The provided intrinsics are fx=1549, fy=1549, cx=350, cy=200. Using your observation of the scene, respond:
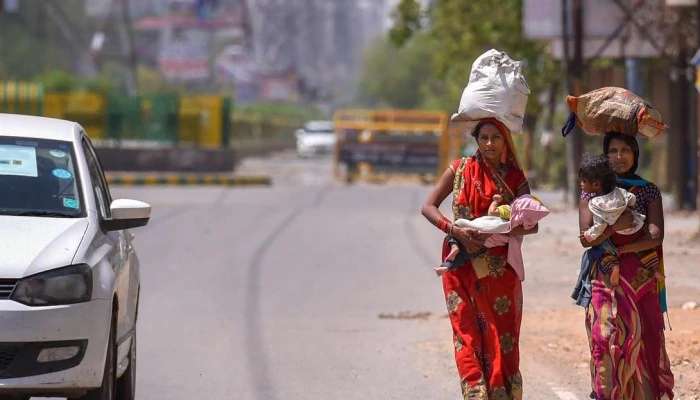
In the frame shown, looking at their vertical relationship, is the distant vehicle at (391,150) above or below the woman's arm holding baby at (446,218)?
below

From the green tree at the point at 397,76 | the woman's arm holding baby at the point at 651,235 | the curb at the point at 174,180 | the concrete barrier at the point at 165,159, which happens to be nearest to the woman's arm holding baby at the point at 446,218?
the woman's arm holding baby at the point at 651,235

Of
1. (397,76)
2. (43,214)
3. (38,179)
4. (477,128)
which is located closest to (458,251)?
(477,128)

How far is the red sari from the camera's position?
6.92 meters

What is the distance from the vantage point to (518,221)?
6.86 m

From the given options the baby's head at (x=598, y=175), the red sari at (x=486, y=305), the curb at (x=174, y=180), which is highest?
the baby's head at (x=598, y=175)

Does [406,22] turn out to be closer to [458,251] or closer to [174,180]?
[174,180]

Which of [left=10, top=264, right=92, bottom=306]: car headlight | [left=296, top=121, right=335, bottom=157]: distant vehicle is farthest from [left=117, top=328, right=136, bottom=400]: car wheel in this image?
[left=296, top=121, right=335, bottom=157]: distant vehicle

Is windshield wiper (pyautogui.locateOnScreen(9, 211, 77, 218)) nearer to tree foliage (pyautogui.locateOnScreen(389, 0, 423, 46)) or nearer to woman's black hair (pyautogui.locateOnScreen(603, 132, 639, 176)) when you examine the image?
woman's black hair (pyautogui.locateOnScreen(603, 132, 639, 176))

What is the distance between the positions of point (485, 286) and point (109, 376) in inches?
72.3

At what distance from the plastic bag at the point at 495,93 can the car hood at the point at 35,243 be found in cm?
187

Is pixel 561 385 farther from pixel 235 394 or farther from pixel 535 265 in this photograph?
pixel 535 265

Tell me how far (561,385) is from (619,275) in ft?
8.45

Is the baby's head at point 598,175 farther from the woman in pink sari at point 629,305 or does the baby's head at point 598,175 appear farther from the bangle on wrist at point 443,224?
the bangle on wrist at point 443,224

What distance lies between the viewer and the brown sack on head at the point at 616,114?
708 centimetres
